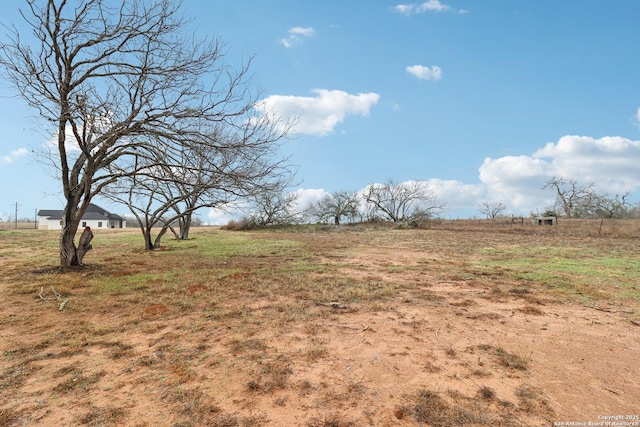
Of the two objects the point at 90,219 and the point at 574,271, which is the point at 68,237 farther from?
the point at 90,219

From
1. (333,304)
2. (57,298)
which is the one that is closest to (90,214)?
(57,298)

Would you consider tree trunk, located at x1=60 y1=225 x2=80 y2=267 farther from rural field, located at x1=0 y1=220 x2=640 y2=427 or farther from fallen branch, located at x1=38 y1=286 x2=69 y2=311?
fallen branch, located at x1=38 y1=286 x2=69 y2=311

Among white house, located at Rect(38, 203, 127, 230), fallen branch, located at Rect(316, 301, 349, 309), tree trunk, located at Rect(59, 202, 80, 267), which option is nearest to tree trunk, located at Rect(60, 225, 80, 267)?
tree trunk, located at Rect(59, 202, 80, 267)

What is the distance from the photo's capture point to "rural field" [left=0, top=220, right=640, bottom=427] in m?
2.39

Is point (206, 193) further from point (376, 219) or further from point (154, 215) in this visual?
point (376, 219)

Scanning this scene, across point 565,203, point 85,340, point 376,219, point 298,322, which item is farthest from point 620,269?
point 565,203

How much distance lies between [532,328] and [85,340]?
16.8 ft

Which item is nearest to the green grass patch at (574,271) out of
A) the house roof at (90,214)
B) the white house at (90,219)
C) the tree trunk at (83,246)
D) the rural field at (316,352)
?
the rural field at (316,352)

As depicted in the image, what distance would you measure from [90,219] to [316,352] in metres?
57.5

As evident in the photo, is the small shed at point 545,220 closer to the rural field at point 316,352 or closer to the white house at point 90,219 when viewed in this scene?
the rural field at point 316,352

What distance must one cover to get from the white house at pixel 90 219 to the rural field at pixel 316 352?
1943 inches

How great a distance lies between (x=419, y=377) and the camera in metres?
2.84

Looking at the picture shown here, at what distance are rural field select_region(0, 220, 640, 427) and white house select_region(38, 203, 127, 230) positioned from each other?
1943 inches

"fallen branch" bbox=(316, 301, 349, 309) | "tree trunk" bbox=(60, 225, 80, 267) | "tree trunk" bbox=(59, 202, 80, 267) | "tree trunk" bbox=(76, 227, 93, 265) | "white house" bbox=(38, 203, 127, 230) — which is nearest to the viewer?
"fallen branch" bbox=(316, 301, 349, 309)
